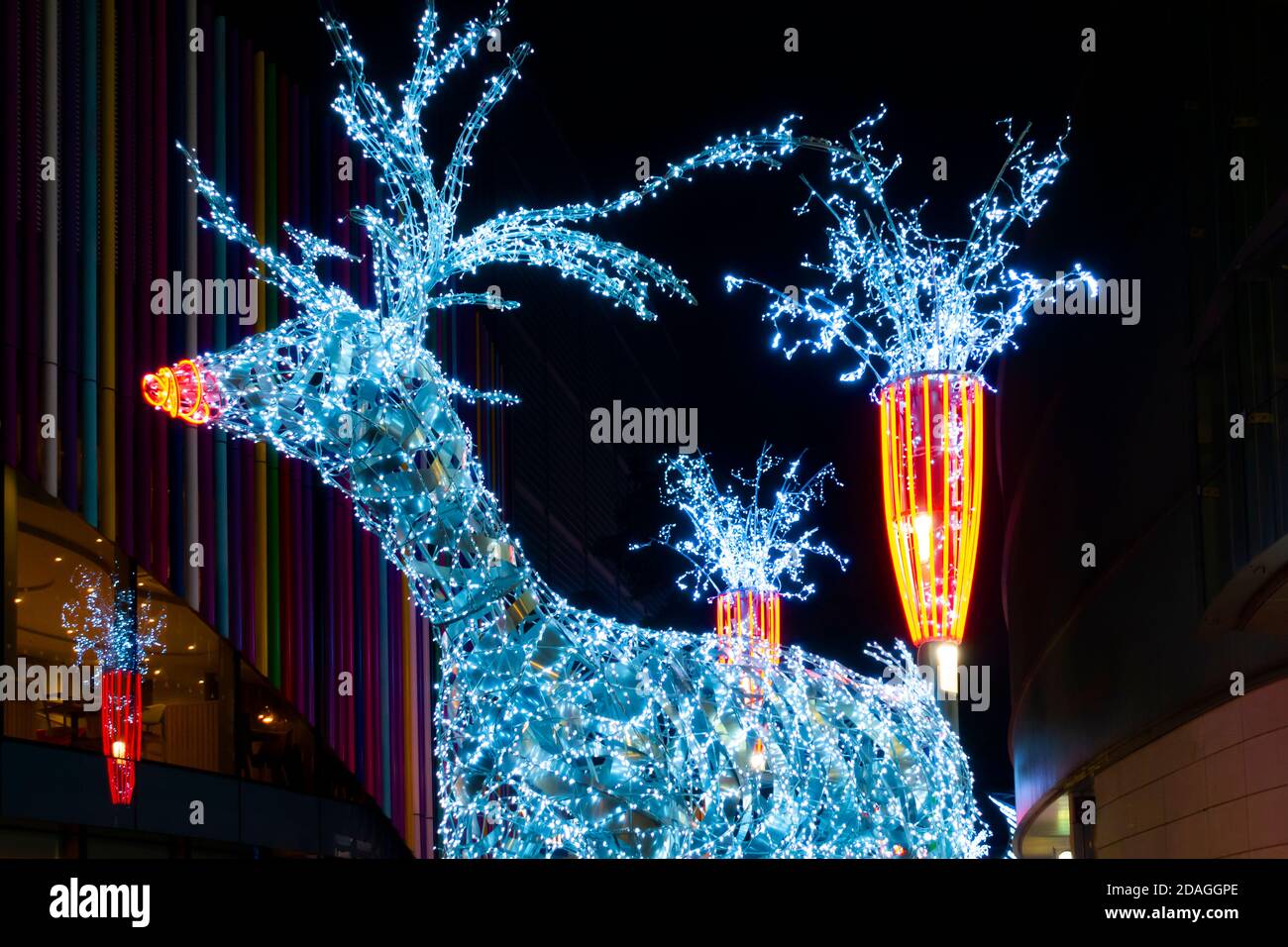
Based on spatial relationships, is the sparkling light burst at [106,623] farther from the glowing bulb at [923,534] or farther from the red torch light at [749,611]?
the glowing bulb at [923,534]

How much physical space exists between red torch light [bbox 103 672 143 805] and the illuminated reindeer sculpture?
5763 mm

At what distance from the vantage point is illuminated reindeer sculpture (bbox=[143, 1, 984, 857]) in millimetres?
7609

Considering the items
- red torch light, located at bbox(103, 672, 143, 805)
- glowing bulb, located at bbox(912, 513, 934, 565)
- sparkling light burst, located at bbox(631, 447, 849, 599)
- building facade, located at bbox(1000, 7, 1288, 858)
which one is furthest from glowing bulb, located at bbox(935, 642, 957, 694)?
sparkling light burst, located at bbox(631, 447, 849, 599)

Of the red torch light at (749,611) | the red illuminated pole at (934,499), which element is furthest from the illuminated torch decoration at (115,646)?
the red illuminated pole at (934,499)

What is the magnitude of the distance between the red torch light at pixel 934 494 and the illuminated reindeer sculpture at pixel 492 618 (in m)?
3.95

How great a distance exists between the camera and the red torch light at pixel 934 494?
1220cm

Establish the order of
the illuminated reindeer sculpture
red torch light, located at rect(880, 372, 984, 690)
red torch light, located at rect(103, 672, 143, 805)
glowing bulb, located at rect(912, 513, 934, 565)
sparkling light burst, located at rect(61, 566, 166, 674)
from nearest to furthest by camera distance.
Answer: the illuminated reindeer sculpture
red torch light, located at rect(880, 372, 984, 690)
glowing bulb, located at rect(912, 513, 934, 565)
red torch light, located at rect(103, 672, 143, 805)
sparkling light burst, located at rect(61, 566, 166, 674)

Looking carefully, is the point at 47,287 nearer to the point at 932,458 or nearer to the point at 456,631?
the point at 456,631

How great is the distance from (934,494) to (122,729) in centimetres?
674

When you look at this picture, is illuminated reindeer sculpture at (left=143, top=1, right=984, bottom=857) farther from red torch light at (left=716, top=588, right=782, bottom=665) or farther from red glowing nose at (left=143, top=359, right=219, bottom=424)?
red torch light at (left=716, top=588, right=782, bottom=665)

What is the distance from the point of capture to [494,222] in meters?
8.13

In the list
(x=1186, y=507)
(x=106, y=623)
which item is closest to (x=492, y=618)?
(x=1186, y=507)

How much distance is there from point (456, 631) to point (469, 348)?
1118cm
